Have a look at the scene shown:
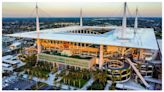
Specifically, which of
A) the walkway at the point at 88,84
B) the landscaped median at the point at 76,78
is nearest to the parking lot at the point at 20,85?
the landscaped median at the point at 76,78

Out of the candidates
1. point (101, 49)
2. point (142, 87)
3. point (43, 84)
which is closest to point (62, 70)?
point (43, 84)

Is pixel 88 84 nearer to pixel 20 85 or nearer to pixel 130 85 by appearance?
pixel 130 85

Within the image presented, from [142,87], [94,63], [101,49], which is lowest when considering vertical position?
[142,87]

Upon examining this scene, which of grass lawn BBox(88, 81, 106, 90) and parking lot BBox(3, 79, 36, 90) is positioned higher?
grass lawn BBox(88, 81, 106, 90)

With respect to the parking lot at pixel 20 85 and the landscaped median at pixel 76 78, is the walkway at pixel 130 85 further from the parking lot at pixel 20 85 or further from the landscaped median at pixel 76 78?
the parking lot at pixel 20 85

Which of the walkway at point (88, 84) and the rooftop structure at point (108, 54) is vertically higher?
the rooftop structure at point (108, 54)

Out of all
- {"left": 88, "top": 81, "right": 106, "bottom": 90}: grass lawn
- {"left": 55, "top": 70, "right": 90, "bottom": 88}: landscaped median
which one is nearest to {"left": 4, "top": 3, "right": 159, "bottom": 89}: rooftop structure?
{"left": 55, "top": 70, "right": 90, "bottom": 88}: landscaped median

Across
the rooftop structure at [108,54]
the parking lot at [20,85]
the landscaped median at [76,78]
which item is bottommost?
the parking lot at [20,85]

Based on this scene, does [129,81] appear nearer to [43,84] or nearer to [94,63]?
[94,63]

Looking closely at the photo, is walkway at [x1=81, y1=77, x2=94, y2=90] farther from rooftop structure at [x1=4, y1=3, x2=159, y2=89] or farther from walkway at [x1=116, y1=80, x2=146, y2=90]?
walkway at [x1=116, y1=80, x2=146, y2=90]

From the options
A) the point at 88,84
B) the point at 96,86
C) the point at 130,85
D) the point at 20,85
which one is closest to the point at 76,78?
the point at 88,84

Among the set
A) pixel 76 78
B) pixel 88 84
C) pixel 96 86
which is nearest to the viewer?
pixel 96 86
